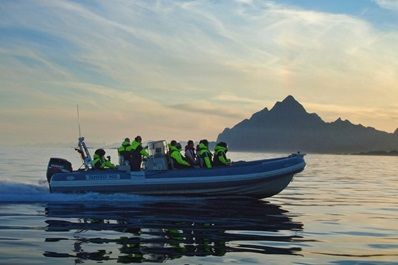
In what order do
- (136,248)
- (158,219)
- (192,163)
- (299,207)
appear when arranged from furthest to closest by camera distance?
(192,163) → (299,207) → (158,219) → (136,248)

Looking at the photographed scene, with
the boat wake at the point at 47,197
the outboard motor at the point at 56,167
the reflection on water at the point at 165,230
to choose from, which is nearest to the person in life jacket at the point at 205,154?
the reflection on water at the point at 165,230

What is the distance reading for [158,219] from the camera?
1396 centimetres

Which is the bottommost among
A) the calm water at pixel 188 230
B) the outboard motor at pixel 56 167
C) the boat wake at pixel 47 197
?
the calm water at pixel 188 230

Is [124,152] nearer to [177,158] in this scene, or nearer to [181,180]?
[177,158]

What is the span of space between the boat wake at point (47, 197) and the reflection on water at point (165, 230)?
1.00 meters

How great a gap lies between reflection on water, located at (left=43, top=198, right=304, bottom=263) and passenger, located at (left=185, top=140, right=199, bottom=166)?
2255mm

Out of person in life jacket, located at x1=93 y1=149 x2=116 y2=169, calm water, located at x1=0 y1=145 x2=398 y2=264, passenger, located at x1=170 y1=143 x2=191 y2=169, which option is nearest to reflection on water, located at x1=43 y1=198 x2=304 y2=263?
calm water, located at x1=0 y1=145 x2=398 y2=264

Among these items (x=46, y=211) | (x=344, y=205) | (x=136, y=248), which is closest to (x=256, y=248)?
(x=136, y=248)

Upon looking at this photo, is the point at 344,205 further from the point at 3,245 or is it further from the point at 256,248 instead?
the point at 3,245

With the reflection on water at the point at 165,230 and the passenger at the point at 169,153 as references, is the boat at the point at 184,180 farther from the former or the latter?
the reflection on water at the point at 165,230

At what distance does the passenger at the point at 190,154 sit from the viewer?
65.4 feet

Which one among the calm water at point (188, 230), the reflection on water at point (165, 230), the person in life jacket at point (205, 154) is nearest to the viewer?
the calm water at point (188, 230)

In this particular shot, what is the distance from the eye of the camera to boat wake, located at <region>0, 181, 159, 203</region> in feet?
59.2

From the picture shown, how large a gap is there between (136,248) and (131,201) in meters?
8.50
